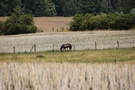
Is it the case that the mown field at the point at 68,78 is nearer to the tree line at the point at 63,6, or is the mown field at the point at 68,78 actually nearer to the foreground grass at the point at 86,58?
the foreground grass at the point at 86,58

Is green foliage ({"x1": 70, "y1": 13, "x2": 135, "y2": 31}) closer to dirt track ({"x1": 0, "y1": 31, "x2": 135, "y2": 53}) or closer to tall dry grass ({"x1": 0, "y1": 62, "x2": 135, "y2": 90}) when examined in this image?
dirt track ({"x1": 0, "y1": 31, "x2": 135, "y2": 53})

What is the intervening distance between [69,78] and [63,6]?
411 feet

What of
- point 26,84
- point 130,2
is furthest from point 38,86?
point 130,2

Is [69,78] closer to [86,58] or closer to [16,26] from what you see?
[86,58]

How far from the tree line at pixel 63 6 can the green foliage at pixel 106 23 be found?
32.2m

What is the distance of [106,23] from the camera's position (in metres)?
76.6

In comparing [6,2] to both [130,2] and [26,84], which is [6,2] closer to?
[130,2]

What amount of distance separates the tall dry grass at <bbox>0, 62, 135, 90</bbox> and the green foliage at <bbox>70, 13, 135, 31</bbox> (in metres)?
65.6

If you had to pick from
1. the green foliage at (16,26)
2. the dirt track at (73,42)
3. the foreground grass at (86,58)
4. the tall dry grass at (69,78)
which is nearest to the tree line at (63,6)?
the green foliage at (16,26)

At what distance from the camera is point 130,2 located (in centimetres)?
10812

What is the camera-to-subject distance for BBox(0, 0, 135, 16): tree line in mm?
114812

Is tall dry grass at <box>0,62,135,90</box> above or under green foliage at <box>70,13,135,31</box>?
above

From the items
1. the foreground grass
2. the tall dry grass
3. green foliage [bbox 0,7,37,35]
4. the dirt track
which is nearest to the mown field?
the tall dry grass

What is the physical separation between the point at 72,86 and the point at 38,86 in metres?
0.83
